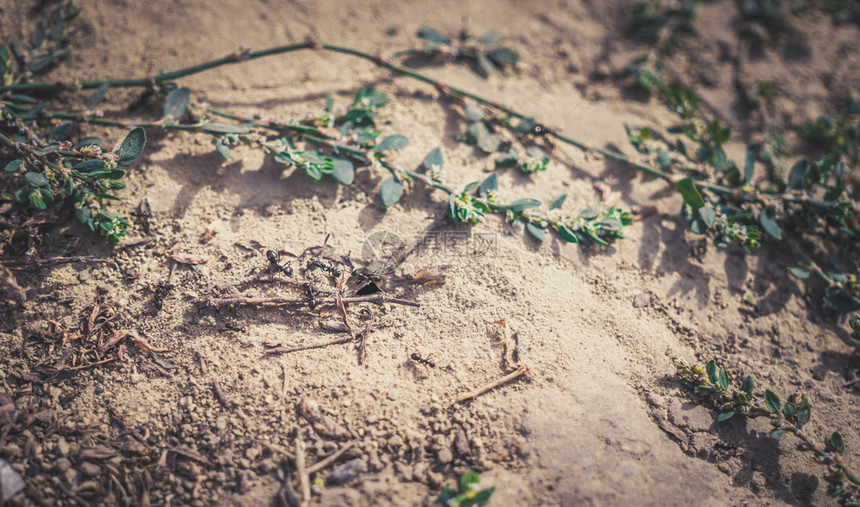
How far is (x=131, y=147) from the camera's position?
7.11 feet

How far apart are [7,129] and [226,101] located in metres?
1.09

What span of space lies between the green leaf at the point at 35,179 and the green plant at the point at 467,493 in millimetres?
2212

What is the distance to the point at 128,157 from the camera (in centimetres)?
216

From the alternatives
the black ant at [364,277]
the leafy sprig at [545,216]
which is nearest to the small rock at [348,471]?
the black ant at [364,277]

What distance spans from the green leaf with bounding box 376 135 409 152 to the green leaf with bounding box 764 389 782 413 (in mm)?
2196

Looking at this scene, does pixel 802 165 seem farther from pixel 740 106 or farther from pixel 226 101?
pixel 226 101

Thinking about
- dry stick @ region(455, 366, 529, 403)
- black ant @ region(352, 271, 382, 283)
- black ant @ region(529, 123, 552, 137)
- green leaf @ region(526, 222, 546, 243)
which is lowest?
dry stick @ region(455, 366, 529, 403)

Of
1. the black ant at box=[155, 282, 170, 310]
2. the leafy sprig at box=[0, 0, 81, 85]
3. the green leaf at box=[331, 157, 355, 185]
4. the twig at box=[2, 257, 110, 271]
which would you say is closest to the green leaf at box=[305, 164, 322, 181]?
the green leaf at box=[331, 157, 355, 185]

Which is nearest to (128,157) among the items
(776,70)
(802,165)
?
(802,165)

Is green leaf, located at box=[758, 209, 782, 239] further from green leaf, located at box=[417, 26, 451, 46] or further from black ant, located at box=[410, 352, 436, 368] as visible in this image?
green leaf, located at box=[417, 26, 451, 46]

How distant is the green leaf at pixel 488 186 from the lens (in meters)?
2.45

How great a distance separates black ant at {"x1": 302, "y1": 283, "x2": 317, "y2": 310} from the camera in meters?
2.02

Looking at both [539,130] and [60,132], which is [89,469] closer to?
[60,132]

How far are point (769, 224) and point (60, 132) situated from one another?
3950 mm
